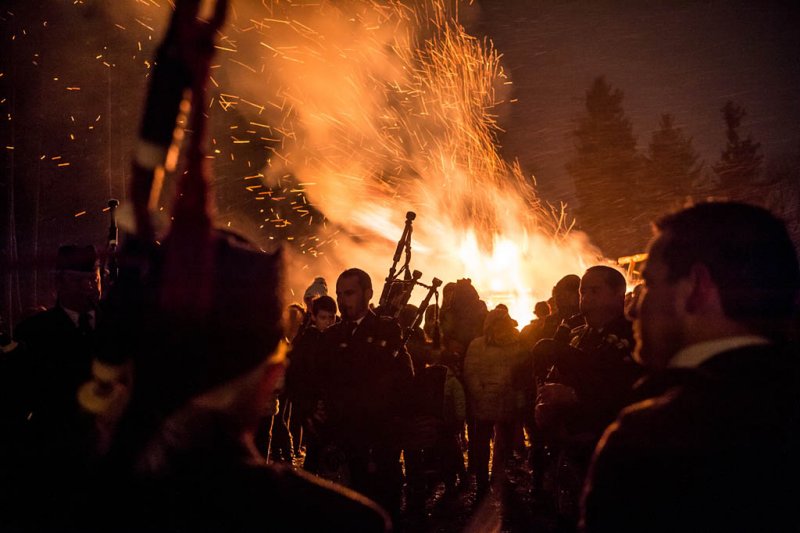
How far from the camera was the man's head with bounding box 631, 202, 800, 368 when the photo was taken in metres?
1.81

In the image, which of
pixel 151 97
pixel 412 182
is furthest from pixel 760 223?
pixel 412 182

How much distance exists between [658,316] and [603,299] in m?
2.37

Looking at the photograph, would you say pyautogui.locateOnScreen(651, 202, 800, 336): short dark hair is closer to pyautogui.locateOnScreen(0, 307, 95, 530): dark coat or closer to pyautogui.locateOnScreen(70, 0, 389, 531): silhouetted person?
pyautogui.locateOnScreen(70, 0, 389, 531): silhouetted person

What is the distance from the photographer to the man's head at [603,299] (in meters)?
4.23

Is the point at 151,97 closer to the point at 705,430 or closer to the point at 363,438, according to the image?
the point at 705,430

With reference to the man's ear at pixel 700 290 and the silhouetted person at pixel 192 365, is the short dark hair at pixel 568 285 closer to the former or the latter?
the man's ear at pixel 700 290

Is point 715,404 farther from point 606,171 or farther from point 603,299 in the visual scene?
point 606,171

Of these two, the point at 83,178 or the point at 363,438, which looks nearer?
the point at 363,438

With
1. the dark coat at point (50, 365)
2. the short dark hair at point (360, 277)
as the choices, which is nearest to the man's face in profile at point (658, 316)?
the dark coat at point (50, 365)

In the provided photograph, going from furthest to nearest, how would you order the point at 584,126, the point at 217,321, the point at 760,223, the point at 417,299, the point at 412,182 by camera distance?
1. the point at 584,126
2. the point at 417,299
3. the point at 412,182
4. the point at 760,223
5. the point at 217,321

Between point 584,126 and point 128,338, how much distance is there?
58191 millimetres

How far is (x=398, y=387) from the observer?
16.2 feet

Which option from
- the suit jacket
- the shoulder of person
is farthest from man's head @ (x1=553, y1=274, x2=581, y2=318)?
the shoulder of person

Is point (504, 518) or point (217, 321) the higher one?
point (217, 321)
